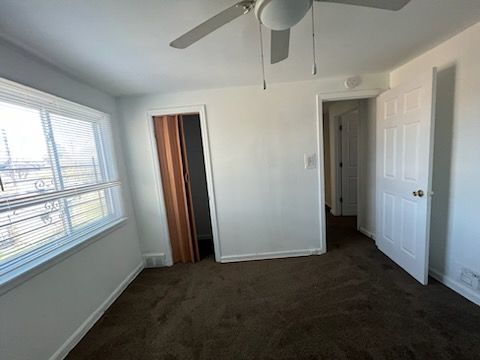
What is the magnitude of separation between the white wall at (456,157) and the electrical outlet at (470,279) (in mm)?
43

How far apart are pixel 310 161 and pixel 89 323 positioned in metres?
2.66

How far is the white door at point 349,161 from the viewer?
12.7ft

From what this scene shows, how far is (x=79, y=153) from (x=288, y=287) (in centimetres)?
237

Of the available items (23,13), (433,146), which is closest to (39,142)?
(23,13)

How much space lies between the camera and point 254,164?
2.55m

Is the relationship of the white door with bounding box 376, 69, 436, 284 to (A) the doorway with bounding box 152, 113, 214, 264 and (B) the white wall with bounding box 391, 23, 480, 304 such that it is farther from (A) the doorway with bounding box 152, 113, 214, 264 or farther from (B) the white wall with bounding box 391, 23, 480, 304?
(A) the doorway with bounding box 152, 113, 214, 264

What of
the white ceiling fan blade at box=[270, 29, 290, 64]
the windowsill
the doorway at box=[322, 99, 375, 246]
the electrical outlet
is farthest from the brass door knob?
the windowsill

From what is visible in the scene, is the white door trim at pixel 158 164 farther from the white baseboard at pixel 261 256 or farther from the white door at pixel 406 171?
the white door at pixel 406 171

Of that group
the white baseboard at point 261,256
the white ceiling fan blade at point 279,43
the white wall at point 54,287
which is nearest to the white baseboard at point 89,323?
the white wall at point 54,287

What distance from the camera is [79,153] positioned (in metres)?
1.94

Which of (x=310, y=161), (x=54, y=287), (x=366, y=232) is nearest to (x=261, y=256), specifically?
(x=310, y=161)

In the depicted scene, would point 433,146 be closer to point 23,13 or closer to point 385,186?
point 385,186

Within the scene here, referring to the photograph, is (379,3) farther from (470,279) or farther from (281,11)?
(470,279)

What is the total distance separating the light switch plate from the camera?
2.51 meters
